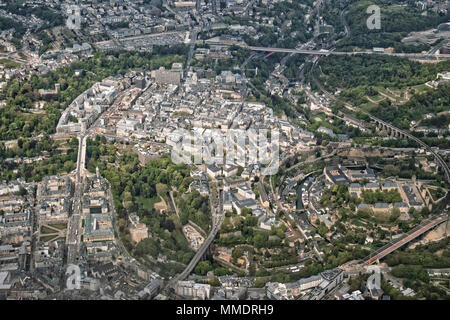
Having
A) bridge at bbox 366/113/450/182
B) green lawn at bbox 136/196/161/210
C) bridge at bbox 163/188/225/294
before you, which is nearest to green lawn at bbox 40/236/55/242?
green lawn at bbox 136/196/161/210

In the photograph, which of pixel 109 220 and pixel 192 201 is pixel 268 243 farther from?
pixel 109 220

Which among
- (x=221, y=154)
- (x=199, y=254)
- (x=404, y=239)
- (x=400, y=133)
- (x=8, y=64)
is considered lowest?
(x=404, y=239)

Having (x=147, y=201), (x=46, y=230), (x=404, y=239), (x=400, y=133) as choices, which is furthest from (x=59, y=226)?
(x=400, y=133)

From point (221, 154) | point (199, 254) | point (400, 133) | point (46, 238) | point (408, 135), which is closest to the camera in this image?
point (199, 254)

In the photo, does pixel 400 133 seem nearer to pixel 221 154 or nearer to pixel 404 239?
pixel 221 154

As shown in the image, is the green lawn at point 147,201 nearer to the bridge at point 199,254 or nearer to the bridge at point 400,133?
the bridge at point 199,254
